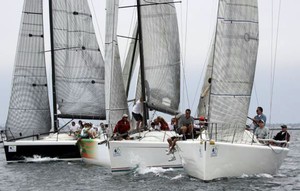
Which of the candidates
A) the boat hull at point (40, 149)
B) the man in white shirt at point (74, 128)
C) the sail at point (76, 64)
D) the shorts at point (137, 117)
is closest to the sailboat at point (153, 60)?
the shorts at point (137, 117)

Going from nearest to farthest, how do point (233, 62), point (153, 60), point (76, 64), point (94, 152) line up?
1. point (233, 62)
2. point (153, 60)
3. point (94, 152)
4. point (76, 64)

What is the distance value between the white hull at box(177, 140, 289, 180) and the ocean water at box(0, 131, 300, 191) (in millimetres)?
236

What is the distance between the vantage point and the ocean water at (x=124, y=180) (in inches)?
850

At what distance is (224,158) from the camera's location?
21.8 meters

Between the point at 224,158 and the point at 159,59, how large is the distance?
7.06 m

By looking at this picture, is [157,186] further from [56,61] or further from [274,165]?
[56,61]

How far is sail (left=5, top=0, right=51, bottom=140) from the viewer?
3509 centimetres

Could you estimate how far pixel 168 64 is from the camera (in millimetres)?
28016

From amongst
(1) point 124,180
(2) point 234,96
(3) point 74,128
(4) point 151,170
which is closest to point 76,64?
(3) point 74,128

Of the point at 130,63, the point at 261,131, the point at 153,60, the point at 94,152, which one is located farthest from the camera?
the point at 130,63

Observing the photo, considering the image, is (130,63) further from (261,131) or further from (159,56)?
(261,131)

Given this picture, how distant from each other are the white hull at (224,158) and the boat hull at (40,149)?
1129 cm

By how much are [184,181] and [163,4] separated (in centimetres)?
804

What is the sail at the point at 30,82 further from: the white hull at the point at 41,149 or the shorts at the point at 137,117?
the shorts at the point at 137,117
